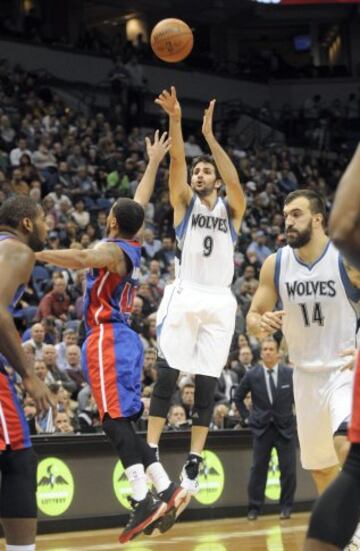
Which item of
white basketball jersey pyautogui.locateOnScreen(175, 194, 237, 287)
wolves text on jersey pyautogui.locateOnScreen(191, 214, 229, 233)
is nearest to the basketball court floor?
white basketball jersey pyautogui.locateOnScreen(175, 194, 237, 287)

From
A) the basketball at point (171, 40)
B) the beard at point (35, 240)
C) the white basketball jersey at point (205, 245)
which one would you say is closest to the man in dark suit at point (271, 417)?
the white basketball jersey at point (205, 245)

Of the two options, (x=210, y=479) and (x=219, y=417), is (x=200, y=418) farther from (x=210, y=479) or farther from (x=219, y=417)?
(x=219, y=417)

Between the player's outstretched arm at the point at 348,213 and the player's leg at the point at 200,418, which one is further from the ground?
the player's outstretched arm at the point at 348,213

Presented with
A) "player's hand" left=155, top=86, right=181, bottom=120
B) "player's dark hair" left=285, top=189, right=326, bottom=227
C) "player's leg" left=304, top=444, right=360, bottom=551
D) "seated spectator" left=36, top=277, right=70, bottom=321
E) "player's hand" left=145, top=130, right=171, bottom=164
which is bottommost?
"seated spectator" left=36, top=277, right=70, bottom=321

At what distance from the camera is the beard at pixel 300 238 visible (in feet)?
25.3

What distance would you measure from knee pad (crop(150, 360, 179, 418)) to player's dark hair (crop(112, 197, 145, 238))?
136 centimetres

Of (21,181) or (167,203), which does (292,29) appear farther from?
(21,181)

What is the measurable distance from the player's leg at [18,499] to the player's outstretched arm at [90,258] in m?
1.70

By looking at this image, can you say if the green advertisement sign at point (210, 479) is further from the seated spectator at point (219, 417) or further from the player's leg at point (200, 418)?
the player's leg at point (200, 418)

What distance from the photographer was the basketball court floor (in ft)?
34.2

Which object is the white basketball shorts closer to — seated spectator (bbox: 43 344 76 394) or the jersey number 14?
the jersey number 14

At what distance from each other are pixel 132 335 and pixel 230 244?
1.59m

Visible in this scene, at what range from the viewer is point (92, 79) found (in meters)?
27.0

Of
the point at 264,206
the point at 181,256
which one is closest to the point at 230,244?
the point at 181,256
